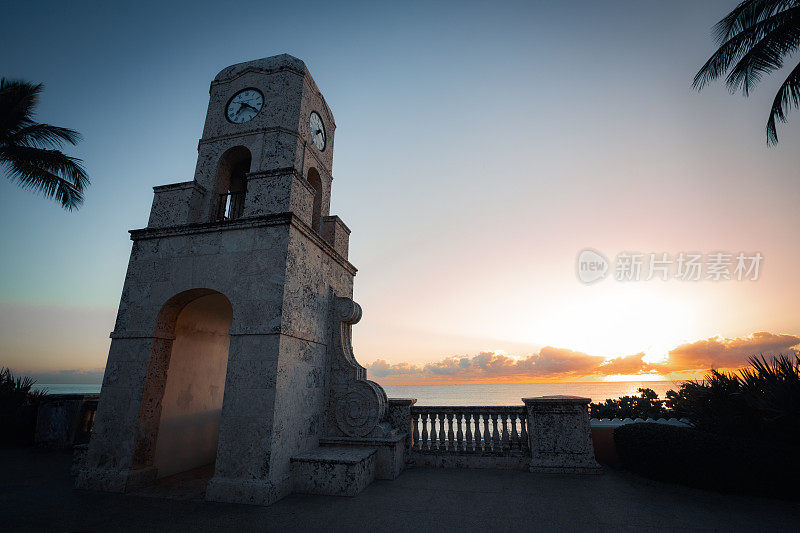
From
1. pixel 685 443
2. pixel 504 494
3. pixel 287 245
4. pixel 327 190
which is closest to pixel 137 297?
pixel 287 245

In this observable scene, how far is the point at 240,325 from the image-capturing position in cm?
652

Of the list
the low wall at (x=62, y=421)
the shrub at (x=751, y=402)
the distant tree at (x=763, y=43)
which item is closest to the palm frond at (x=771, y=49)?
the distant tree at (x=763, y=43)

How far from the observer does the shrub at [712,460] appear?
5492 mm

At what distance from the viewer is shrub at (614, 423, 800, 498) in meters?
5.49

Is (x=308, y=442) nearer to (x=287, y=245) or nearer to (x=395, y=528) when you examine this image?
(x=395, y=528)

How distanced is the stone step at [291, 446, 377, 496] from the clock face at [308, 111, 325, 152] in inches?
294

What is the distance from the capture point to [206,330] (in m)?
8.74

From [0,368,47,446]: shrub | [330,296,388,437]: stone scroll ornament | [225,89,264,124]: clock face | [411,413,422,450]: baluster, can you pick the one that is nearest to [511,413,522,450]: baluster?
[411,413,422,450]: baluster

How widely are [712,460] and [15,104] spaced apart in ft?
67.3

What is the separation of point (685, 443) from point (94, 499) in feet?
33.2

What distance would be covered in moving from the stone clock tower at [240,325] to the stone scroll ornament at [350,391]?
0.10 feet

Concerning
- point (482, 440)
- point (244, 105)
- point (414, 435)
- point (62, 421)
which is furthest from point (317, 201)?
point (62, 421)

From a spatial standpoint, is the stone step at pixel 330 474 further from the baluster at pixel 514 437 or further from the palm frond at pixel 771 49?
the palm frond at pixel 771 49

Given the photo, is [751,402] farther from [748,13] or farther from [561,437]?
[748,13]
